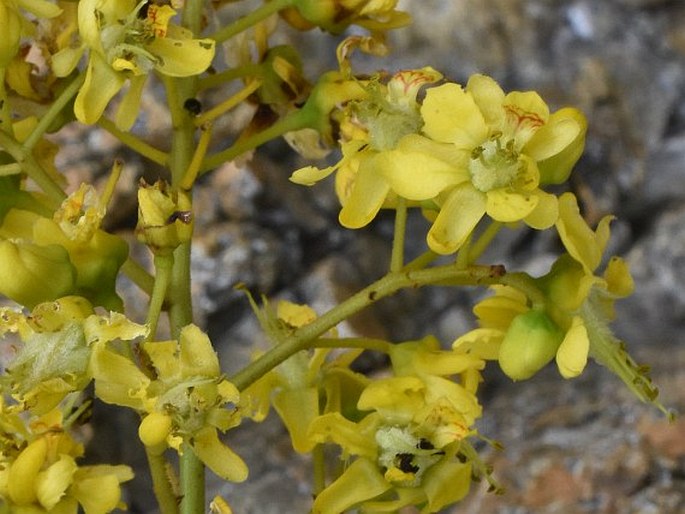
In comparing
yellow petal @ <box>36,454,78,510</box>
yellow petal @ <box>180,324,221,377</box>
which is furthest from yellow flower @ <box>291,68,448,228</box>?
yellow petal @ <box>36,454,78,510</box>

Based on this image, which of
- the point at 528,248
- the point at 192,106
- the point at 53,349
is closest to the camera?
the point at 53,349

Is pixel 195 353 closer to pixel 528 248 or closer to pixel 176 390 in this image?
pixel 176 390

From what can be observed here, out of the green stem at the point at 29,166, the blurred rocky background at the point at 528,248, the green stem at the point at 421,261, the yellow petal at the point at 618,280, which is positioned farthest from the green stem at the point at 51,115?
the blurred rocky background at the point at 528,248

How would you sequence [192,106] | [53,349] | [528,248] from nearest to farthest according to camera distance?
[53,349] < [192,106] < [528,248]

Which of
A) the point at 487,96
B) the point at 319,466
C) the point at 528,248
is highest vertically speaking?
the point at 487,96

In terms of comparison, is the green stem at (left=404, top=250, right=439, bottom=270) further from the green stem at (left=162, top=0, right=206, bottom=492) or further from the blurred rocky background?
the blurred rocky background

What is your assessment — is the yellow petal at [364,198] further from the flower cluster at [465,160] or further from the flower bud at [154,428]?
the flower bud at [154,428]

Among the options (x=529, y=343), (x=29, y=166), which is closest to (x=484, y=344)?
(x=529, y=343)
